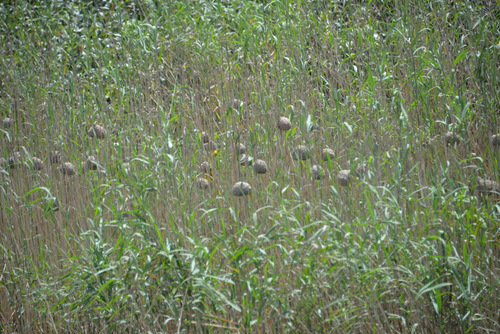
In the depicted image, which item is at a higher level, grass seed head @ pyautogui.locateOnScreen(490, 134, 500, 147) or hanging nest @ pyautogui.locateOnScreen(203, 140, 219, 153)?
grass seed head @ pyautogui.locateOnScreen(490, 134, 500, 147)

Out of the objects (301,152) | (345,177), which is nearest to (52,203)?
(301,152)

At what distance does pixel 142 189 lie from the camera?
7.30 ft

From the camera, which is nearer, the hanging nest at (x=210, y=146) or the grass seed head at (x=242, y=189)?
the grass seed head at (x=242, y=189)

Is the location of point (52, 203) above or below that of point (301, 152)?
below

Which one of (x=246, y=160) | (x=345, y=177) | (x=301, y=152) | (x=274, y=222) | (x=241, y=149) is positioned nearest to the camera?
(x=345, y=177)

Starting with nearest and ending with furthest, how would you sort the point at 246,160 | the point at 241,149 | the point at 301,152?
the point at 301,152
the point at 246,160
the point at 241,149

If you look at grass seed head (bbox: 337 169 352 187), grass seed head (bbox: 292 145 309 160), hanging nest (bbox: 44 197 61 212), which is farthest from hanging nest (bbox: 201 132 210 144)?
grass seed head (bbox: 337 169 352 187)

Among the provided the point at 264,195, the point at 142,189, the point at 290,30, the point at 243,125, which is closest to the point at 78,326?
the point at 142,189

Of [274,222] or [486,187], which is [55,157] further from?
[486,187]

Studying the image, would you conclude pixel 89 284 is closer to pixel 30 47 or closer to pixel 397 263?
pixel 397 263

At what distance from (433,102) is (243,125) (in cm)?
122

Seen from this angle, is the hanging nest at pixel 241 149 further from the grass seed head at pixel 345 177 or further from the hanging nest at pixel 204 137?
the grass seed head at pixel 345 177

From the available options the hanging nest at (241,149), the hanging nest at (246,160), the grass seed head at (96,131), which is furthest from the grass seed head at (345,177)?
the grass seed head at (96,131)

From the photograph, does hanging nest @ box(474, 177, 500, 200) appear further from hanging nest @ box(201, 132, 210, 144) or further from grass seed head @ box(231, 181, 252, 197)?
hanging nest @ box(201, 132, 210, 144)
